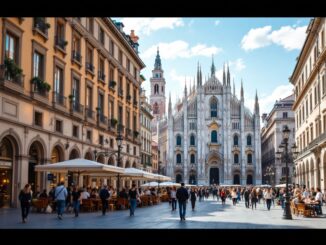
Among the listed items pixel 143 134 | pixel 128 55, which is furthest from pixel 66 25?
pixel 143 134

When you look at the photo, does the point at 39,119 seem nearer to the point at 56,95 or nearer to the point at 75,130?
the point at 56,95

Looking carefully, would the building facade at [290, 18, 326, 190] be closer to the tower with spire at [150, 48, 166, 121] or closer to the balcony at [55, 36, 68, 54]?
the balcony at [55, 36, 68, 54]

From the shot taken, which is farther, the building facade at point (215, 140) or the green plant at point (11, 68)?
the building facade at point (215, 140)

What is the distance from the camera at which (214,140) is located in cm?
9950

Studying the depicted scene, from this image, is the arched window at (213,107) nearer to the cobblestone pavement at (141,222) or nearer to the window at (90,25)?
the window at (90,25)

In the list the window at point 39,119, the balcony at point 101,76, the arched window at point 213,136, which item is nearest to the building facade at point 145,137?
the arched window at point 213,136

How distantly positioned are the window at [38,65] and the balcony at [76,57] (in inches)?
194

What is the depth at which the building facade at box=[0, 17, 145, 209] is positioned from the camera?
2486 cm

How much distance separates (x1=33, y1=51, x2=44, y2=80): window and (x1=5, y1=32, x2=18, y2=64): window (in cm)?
223

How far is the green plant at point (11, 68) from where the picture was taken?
77.5 feet

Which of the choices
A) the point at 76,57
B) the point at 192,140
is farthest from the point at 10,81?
the point at 192,140

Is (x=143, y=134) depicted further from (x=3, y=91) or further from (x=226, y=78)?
(x=3, y=91)

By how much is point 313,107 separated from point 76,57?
2263cm
